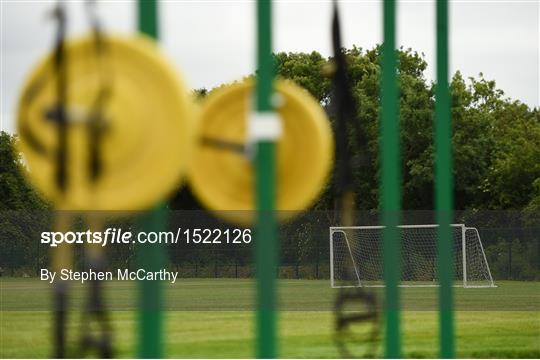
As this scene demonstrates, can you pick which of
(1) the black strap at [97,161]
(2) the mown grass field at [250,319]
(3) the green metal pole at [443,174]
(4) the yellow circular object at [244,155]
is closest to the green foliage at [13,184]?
(2) the mown grass field at [250,319]

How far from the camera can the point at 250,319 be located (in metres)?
22.4

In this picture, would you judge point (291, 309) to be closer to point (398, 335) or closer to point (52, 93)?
point (398, 335)

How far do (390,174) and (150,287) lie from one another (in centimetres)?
139

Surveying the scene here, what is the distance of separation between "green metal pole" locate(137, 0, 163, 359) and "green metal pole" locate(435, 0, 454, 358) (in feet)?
5.97

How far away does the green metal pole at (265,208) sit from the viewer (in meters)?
3.53

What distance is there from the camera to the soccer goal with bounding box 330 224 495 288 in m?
30.2

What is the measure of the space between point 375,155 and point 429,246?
11.9 m

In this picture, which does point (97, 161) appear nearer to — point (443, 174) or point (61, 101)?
point (61, 101)

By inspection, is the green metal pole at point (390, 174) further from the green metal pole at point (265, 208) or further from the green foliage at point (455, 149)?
the green foliage at point (455, 149)

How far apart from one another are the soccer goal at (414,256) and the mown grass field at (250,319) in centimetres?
54

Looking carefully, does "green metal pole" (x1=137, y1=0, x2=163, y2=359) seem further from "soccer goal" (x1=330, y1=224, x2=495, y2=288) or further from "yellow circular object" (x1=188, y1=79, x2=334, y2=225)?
"soccer goal" (x1=330, y1=224, x2=495, y2=288)

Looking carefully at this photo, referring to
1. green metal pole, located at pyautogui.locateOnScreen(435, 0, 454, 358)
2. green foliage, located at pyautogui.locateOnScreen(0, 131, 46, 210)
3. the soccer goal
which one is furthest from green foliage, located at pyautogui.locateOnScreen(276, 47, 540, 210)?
green metal pole, located at pyautogui.locateOnScreen(435, 0, 454, 358)

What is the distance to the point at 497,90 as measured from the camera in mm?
48938
